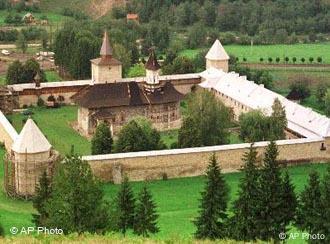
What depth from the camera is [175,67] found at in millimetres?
47188

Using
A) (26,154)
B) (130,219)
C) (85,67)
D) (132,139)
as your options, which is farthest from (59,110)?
(130,219)

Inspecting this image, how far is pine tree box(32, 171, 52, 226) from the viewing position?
873 inches

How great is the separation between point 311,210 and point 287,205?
693 millimetres

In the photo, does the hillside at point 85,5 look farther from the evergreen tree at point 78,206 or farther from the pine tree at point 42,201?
the evergreen tree at point 78,206

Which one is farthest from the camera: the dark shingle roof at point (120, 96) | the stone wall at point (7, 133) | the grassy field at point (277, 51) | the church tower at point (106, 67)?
the grassy field at point (277, 51)

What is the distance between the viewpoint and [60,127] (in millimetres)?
37562

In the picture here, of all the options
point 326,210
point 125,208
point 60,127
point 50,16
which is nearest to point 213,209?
point 125,208

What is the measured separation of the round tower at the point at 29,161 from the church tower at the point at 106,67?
11.8 metres

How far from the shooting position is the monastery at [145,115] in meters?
28.0

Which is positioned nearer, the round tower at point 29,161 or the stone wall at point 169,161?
the round tower at point 29,161

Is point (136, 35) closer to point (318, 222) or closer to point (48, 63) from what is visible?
point (48, 63)

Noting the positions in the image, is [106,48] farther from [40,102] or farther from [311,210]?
[311,210]

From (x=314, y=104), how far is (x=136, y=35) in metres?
22.0

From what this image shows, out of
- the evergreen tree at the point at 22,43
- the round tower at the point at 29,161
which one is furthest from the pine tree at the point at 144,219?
the evergreen tree at the point at 22,43
